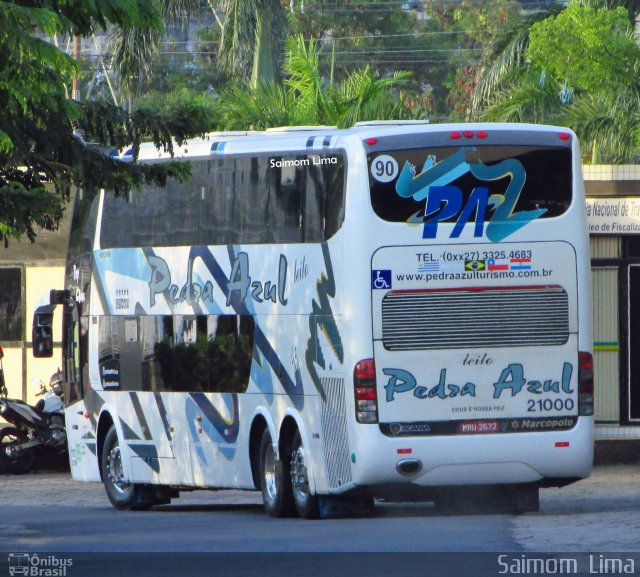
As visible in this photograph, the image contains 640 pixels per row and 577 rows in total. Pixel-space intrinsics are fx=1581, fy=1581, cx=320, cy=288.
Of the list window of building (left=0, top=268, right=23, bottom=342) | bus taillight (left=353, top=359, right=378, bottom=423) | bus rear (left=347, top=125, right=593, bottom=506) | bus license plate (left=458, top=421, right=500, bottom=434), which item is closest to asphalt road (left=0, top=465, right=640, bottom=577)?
bus rear (left=347, top=125, right=593, bottom=506)

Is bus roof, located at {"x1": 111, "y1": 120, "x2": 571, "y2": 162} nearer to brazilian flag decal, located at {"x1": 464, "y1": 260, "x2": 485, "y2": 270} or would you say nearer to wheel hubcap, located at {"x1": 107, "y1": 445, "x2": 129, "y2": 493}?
brazilian flag decal, located at {"x1": 464, "y1": 260, "x2": 485, "y2": 270}

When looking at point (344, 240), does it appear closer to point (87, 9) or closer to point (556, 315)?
point (556, 315)

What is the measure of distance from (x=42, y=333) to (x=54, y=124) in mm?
6384

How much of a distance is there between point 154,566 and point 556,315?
4.96 meters

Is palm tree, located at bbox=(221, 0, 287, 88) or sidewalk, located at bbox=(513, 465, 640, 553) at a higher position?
palm tree, located at bbox=(221, 0, 287, 88)

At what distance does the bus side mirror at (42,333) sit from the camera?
739 inches

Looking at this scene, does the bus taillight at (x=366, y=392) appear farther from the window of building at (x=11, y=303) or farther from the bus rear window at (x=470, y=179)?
the window of building at (x=11, y=303)

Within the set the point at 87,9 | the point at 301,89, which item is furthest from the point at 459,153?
the point at 301,89

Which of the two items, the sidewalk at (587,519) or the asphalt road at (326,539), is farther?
the sidewalk at (587,519)

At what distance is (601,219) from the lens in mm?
21453

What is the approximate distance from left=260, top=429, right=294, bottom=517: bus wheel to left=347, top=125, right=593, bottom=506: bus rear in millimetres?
1655

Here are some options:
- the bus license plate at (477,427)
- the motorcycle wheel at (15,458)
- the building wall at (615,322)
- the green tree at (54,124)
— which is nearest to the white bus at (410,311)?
the bus license plate at (477,427)

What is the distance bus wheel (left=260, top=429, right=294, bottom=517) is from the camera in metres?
15.3

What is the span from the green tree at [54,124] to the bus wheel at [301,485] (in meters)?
2.96
